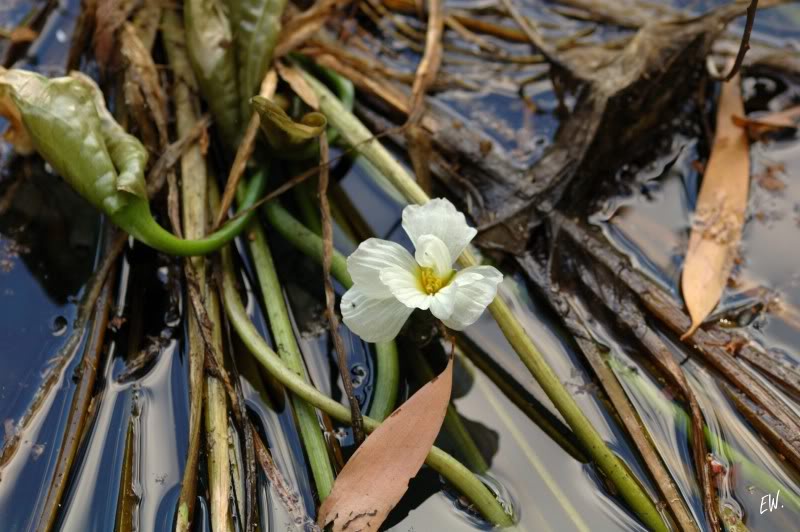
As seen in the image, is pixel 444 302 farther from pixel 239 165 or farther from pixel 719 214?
pixel 719 214

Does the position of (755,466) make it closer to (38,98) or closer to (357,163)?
(357,163)

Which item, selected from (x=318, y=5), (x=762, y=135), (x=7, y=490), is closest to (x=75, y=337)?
(x=7, y=490)

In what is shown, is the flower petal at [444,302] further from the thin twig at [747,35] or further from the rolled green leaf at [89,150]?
the thin twig at [747,35]

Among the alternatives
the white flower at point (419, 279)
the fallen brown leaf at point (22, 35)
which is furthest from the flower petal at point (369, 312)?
the fallen brown leaf at point (22, 35)

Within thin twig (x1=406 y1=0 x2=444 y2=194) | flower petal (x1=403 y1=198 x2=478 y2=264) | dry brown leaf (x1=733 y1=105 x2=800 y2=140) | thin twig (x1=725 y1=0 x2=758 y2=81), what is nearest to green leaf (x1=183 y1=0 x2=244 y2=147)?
thin twig (x1=406 y1=0 x2=444 y2=194)

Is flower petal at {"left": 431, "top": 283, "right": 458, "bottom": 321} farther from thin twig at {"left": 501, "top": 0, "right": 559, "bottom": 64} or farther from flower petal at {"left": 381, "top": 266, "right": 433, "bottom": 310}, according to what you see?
thin twig at {"left": 501, "top": 0, "right": 559, "bottom": 64}
